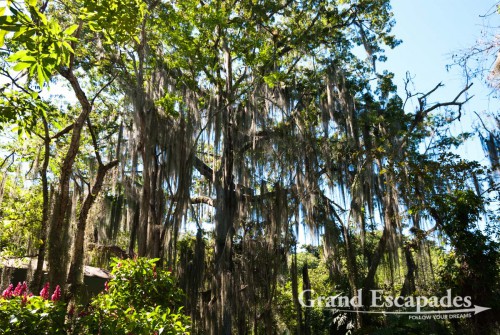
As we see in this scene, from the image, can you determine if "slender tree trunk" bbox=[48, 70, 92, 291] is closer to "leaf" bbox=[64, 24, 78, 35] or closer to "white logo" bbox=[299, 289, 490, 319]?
"leaf" bbox=[64, 24, 78, 35]

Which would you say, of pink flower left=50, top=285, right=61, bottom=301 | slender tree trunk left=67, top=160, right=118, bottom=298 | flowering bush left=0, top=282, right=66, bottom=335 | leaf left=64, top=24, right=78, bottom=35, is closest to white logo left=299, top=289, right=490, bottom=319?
slender tree trunk left=67, top=160, right=118, bottom=298

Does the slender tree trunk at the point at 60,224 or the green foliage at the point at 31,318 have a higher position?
the slender tree trunk at the point at 60,224

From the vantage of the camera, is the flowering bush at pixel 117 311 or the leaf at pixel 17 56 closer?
the leaf at pixel 17 56

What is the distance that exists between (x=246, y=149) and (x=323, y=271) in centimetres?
791

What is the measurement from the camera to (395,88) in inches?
407

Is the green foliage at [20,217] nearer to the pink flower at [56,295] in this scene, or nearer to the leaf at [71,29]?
the pink flower at [56,295]

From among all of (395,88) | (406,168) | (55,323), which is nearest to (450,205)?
(406,168)

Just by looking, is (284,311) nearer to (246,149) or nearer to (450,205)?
(246,149)

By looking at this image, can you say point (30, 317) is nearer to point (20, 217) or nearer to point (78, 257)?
point (78, 257)

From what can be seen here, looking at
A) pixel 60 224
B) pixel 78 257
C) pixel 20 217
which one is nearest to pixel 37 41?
pixel 60 224

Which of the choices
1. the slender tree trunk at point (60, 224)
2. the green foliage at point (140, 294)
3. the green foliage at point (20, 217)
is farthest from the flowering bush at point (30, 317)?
the green foliage at point (20, 217)

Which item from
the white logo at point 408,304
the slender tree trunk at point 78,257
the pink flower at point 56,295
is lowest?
the white logo at point 408,304

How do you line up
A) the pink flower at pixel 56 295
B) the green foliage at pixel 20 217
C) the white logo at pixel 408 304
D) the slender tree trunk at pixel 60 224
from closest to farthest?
1. the pink flower at pixel 56 295
2. the slender tree trunk at pixel 60 224
3. the white logo at pixel 408 304
4. the green foliage at pixel 20 217


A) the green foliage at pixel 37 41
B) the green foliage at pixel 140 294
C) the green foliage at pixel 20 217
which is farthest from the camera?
the green foliage at pixel 20 217
